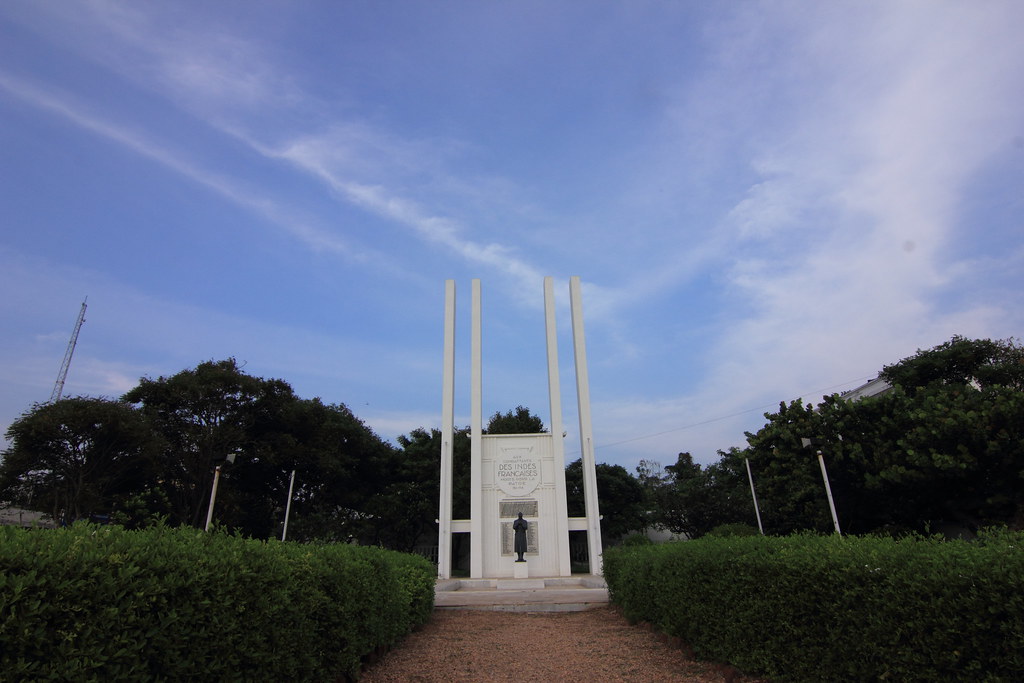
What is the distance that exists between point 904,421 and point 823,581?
47.3 feet

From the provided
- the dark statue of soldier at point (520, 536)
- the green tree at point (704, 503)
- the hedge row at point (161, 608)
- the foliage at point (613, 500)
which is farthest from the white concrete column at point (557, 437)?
the hedge row at point (161, 608)

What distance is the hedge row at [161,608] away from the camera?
8.05 ft

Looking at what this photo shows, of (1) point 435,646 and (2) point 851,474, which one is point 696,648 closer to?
(1) point 435,646

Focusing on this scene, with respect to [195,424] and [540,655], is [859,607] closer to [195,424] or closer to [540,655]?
[540,655]

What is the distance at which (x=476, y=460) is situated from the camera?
835 inches

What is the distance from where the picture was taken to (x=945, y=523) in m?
18.2

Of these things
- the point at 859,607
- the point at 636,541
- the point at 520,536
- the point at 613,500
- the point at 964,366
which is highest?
the point at 964,366

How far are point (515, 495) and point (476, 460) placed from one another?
6.17 ft

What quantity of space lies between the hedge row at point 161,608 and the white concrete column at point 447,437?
16.5 metres

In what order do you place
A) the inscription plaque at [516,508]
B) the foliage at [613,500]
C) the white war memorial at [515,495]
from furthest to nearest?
1. the foliage at [613,500]
2. the inscription plaque at [516,508]
3. the white war memorial at [515,495]

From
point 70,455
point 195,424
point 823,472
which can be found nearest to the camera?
point 823,472

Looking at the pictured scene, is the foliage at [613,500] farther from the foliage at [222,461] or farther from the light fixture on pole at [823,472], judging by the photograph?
the light fixture on pole at [823,472]

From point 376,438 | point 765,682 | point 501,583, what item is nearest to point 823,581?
point 765,682

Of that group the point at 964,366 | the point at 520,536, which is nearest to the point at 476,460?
the point at 520,536
